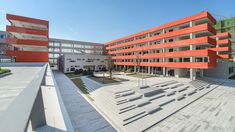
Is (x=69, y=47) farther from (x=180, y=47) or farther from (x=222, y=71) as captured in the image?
(x=222, y=71)

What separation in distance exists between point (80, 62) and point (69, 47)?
19065 mm

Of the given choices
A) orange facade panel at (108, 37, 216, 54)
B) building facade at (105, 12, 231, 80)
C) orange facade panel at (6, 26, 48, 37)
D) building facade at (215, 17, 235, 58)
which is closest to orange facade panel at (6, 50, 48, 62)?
orange facade panel at (6, 26, 48, 37)

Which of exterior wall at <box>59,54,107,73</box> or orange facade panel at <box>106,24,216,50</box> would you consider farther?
exterior wall at <box>59,54,107,73</box>

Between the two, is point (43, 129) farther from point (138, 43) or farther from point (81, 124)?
point (138, 43)

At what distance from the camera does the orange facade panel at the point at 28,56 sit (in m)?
25.3

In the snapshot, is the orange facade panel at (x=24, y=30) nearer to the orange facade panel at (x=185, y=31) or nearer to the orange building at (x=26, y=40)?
the orange building at (x=26, y=40)

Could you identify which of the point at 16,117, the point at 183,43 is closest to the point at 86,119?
the point at 16,117

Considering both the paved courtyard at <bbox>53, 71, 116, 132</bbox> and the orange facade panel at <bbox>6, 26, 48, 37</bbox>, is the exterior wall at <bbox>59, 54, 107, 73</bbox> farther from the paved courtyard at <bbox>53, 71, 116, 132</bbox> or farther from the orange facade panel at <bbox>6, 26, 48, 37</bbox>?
the paved courtyard at <bbox>53, 71, 116, 132</bbox>

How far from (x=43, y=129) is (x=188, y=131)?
9183 millimetres

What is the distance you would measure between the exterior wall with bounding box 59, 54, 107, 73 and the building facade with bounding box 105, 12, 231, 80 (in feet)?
35.1

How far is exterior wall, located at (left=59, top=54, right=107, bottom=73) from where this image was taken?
41.2 metres

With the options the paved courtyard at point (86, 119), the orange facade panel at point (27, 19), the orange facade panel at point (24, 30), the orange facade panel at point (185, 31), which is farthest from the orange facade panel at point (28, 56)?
the orange facade panel at point (185, 31)

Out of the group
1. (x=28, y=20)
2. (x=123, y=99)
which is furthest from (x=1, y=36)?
(x=123, y=99)

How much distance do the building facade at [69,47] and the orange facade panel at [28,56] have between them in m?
28.4
